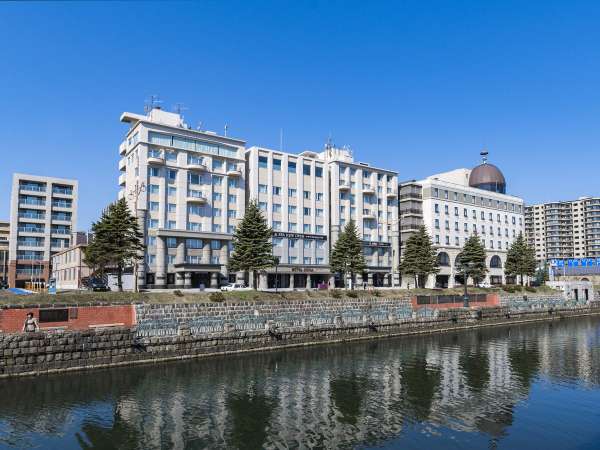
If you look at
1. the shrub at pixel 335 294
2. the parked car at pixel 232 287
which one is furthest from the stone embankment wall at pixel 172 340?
the parked car at pixel 232 287

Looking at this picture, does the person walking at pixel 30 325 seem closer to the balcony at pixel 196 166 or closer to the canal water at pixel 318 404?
the canal water at pixel 318 404

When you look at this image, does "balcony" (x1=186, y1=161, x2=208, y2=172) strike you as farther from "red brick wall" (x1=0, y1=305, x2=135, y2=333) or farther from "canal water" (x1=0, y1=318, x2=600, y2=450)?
"canal water" (x1=0, y1=318, x2=600, y2=450)

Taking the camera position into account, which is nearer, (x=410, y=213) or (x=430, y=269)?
(x=430, y=269)

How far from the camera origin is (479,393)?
32938mm

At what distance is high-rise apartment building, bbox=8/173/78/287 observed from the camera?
363ft

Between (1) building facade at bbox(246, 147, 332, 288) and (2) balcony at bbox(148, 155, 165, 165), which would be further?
(1) building facade at bbox(246, 147, 332, 288)

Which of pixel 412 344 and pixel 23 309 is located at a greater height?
pixel 23 309

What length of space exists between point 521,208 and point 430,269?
5918cm

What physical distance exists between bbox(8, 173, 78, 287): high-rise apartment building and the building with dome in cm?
8415

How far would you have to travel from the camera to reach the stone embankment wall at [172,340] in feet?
121

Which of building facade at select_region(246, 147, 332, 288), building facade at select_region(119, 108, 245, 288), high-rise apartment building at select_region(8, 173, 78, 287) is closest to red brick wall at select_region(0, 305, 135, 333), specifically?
building facade at select_region(119, 108, 245, 288)

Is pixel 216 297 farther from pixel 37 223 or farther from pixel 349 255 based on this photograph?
pixel 37 223

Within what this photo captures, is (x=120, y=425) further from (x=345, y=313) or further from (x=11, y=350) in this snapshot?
(x=345, y=313)

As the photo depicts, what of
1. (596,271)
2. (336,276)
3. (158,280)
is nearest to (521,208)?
(596,271)
